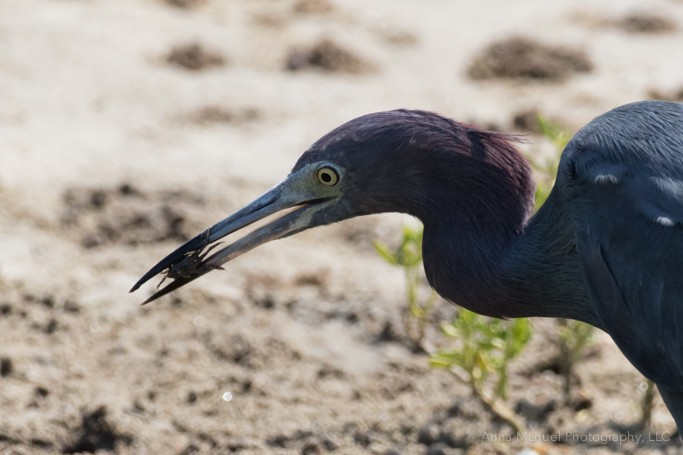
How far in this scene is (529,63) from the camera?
9.31m

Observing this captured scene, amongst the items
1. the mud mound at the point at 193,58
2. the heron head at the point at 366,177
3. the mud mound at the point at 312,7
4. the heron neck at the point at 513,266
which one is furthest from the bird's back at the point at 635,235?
the mud mound at the point at 312,7

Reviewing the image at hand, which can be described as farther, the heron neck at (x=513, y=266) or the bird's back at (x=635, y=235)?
the heron neck at (x=513, y=266)

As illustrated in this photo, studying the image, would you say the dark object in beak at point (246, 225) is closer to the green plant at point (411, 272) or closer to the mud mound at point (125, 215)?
the green plant at point (411, 272)

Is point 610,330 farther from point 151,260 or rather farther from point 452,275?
point 151,260

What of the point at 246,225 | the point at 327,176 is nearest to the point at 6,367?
the point at 246,225

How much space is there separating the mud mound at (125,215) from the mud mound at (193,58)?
231 centimetres

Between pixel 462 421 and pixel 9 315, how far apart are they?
7.69 feet

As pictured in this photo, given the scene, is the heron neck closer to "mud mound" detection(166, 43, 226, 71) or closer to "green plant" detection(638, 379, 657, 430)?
"green plant" detection(638, 379, 657, 430)

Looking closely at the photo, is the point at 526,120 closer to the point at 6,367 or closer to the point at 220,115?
the point at 220,115

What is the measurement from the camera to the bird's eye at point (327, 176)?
13.5 ft

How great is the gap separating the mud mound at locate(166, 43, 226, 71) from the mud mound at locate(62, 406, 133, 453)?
15.2 feet

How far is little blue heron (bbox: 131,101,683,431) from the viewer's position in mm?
3744

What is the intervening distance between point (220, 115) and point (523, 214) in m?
4.65

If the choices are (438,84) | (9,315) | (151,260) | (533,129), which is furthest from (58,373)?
(438,84)
